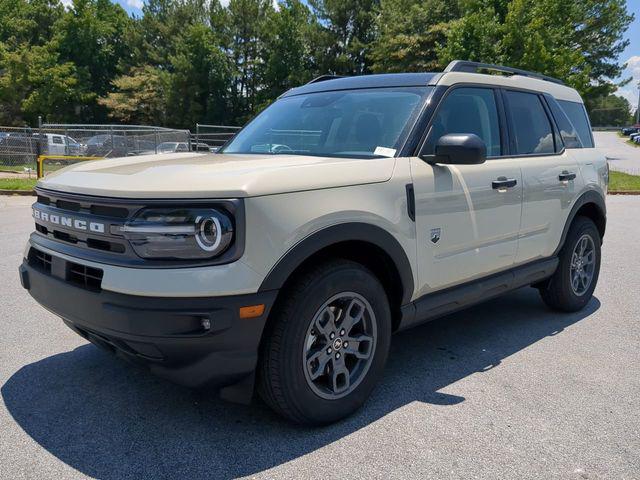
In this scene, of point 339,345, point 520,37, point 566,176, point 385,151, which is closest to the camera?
point 339,345

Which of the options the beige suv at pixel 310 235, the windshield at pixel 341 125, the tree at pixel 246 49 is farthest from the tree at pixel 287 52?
the beige suv at pixel 310 235

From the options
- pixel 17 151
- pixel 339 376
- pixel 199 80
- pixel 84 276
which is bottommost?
pixel 339 376

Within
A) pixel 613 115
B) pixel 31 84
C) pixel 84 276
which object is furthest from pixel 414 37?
pixel 613 115

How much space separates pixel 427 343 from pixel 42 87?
47718 millimetres

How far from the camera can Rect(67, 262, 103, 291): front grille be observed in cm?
258

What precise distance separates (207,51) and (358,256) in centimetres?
4650

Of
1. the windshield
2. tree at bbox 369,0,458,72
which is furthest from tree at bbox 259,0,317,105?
the windshield

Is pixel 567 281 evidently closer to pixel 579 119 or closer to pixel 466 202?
pixel 579 119

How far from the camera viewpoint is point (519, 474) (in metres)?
2.56

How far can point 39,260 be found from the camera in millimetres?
3039

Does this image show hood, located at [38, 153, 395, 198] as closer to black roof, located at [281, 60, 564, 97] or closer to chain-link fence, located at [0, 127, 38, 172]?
black roof, located at [281, 60, 564, 97]

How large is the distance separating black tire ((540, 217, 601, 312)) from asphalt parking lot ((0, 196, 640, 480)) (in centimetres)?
44

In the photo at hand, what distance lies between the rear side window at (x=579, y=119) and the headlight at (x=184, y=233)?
3696mm

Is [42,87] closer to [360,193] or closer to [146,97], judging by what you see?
[146,97]
